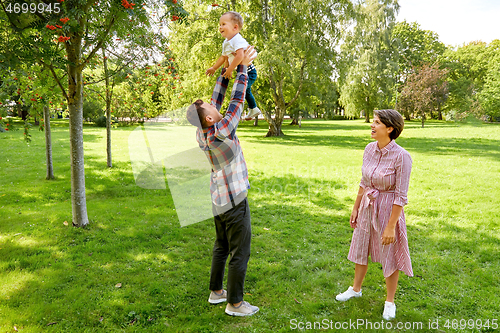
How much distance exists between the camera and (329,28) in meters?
21.6

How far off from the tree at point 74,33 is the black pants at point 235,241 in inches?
116

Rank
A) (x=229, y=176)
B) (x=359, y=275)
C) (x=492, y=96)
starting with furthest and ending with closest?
(x=492, y=96), (x=359, y=275), (x=229, y=176)

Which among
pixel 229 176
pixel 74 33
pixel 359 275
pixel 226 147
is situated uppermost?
pixel 74 33

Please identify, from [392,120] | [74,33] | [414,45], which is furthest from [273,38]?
[414,45]

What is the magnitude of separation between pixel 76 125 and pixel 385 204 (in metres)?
5.01

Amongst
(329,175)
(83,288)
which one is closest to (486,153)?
(329,175)

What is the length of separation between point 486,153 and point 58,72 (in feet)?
56.7

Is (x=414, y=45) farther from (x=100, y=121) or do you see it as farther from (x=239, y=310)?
(x=239, y=310)

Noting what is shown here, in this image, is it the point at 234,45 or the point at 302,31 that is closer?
the point at 234,45

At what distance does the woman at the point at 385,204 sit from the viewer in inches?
118

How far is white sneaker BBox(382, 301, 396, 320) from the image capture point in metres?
3.31

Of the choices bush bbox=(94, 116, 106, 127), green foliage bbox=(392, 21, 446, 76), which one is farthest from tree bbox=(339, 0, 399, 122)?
bush bbox=(94, 116, 106, 127)

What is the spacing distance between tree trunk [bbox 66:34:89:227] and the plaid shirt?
3399mm

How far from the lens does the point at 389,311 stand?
131 inches
